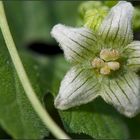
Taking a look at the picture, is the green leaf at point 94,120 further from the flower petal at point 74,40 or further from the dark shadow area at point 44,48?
the dark shadow area at point 44,48

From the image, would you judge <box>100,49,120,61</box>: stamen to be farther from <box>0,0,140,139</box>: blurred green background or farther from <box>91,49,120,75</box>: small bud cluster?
<box>0,0,140,139</box>: blurred green background

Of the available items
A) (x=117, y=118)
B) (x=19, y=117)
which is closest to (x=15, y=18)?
(x=117, y=118)

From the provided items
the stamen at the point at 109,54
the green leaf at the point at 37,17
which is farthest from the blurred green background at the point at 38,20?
the stamen at the point at 109,54

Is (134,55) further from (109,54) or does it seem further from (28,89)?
(28,89)

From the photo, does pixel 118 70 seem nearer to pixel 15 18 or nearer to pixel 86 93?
pixel 86 93

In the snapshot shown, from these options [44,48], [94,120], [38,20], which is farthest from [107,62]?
[38,20]

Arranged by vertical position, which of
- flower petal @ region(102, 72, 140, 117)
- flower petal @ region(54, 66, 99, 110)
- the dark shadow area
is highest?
flower petal @ region(54, 66, 99, 110)

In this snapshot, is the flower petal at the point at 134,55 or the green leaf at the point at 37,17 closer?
the flower petal at the point at 134,55

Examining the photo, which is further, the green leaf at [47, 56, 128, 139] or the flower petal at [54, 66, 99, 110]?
the green leaf at [47, 56, 128, 139]

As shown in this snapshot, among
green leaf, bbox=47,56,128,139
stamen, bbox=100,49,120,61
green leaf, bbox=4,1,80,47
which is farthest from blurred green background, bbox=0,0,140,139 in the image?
stamen, bbox=100,49,120,61
